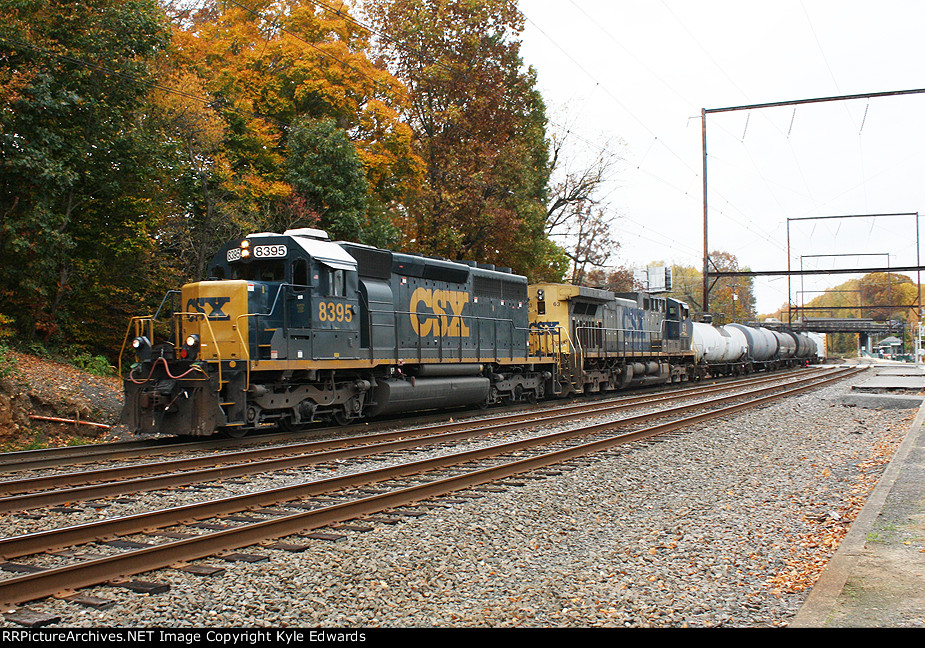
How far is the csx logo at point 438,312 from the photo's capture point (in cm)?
1481

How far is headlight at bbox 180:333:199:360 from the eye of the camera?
10797 mm

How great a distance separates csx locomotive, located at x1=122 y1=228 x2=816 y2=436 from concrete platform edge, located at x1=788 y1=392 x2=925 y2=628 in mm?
8121

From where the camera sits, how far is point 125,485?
292 inches

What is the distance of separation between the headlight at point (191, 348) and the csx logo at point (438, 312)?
15.8 ft

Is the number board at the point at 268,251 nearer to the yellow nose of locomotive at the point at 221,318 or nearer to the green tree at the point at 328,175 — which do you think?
the yellow nose of locomotive at the point at 221,318

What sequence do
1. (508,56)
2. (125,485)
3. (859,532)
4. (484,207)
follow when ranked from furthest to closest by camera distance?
1. (508,56)
2. (484,207)
3. (125,485)
4. (859,532)

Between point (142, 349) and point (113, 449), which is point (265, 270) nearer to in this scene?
point (142, 349)

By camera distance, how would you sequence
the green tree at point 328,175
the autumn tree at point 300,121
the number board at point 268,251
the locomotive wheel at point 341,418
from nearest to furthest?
1. the number board at point 268,251
2. the locomotive wheel at point 341,418
3. the autumn tree at point 300,121
4. the green tree at point 328,175

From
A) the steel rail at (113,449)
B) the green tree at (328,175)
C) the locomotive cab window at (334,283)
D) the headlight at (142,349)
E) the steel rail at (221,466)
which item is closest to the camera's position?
the steel rail at (221,466)

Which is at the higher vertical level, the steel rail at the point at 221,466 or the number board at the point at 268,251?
the number board at the point at 268,251

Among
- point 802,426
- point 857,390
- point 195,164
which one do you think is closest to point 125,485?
point 802,426

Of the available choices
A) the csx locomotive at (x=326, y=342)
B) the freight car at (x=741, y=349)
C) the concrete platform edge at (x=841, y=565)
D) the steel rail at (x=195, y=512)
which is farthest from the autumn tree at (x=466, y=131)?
the concrete platform edge at (x=841, y=565)
